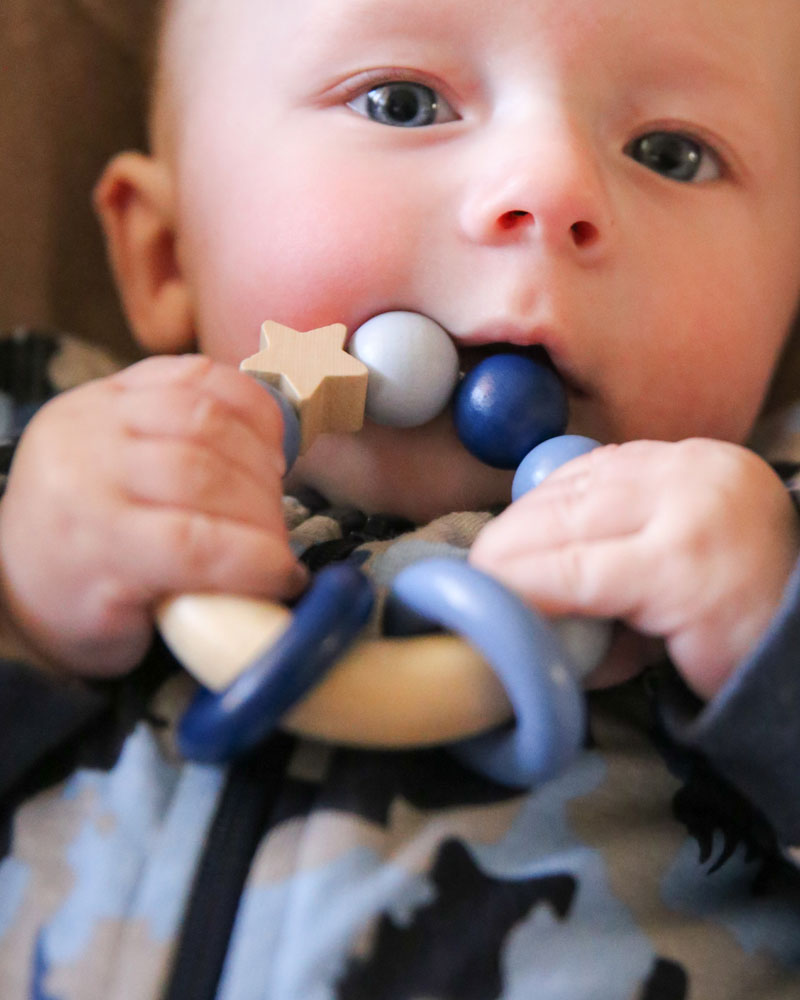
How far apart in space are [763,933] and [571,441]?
1.07 ft

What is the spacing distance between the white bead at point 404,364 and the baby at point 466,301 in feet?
0.08

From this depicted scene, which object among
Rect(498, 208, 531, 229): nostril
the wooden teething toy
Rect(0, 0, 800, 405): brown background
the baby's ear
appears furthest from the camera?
Rect(0, 0, 800, 405): brown background

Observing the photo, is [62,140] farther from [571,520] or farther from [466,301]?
[571,520]

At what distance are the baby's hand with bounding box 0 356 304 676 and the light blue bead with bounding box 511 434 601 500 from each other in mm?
172

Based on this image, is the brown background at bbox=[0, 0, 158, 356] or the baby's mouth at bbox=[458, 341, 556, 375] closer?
the baby's mouth at bbox=[458, 341, 556, 375]

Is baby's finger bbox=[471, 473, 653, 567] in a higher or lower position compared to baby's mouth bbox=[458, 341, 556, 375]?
higher

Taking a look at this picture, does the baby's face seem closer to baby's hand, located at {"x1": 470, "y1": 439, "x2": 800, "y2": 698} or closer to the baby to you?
the baby

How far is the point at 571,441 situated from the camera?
65 centimetres

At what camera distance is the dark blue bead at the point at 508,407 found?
2.18ft

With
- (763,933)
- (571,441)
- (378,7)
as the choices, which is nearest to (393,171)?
(378,7)

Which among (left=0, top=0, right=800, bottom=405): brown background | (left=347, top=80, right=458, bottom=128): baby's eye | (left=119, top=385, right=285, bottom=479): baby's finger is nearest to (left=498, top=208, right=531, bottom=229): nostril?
(left=347, top=80, right=458, bottom=128): baby's eye

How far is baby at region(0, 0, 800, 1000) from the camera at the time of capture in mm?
505

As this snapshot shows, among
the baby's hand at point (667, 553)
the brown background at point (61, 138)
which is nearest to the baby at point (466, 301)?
the baby's hand at point (667, 553)

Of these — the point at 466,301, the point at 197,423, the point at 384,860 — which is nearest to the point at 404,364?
the point at 466,301
